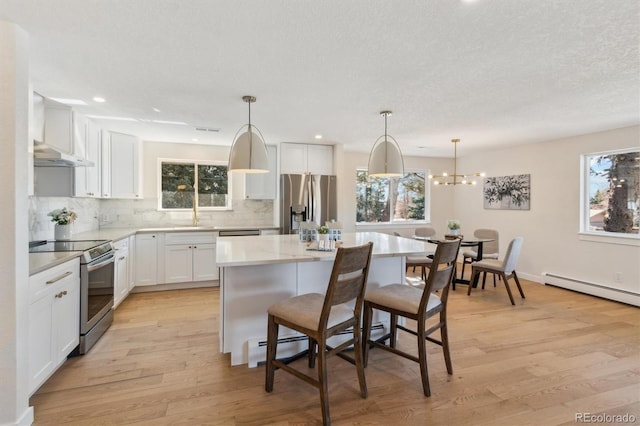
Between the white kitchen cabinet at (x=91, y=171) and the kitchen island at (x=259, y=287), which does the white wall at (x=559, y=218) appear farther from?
the white kitchen cabinet at (x=91, y=171)

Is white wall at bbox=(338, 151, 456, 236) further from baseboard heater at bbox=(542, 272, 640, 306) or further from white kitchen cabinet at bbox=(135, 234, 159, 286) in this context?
white kitchen cabinet at bbox=(135, 234, 159, 286)

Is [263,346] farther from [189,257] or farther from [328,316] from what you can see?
[189,257]

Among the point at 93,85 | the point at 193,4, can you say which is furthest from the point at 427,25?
the point at 93,85

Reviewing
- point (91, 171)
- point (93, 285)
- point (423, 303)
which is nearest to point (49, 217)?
point (91, 171)

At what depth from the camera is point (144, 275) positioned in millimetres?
4453

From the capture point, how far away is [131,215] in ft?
16.3

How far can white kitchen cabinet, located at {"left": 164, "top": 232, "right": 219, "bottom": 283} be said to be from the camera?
4555 mm

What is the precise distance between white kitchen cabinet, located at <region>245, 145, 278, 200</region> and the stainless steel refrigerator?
236 millimetres

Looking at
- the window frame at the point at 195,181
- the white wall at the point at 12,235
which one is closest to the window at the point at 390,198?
the window frame at the point at 195,181

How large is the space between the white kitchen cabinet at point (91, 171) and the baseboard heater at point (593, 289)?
6.51 m

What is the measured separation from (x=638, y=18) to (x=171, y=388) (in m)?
3.65

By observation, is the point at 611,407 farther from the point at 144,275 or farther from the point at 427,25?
the point at 144,275

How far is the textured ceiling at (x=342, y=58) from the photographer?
1695 millimetres

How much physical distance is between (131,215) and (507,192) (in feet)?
21.0
